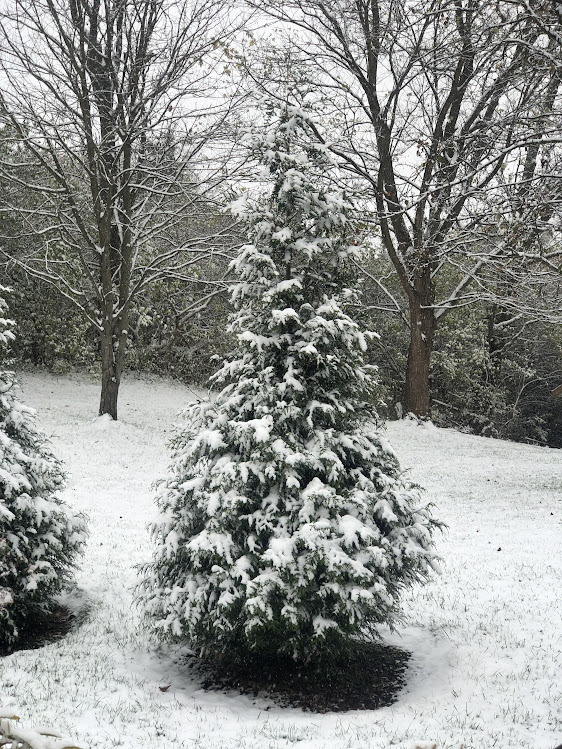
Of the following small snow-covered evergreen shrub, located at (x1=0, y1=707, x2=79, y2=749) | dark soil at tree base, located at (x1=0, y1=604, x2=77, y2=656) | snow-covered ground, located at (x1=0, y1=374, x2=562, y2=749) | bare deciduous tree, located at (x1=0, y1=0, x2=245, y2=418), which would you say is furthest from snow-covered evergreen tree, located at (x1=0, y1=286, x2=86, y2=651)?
bare deciduous tree, located at (x1=0, y1=0, x2=245, y2=418)

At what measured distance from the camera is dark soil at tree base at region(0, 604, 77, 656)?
540 centimetres

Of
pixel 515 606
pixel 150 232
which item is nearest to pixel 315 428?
pixel 515 606

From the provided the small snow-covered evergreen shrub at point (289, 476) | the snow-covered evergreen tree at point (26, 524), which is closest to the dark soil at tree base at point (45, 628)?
the snow-covered evergreen tree at point (26, 524)

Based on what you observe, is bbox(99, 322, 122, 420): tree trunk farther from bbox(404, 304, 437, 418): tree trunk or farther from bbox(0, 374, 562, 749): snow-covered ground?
bbox(404, 304, 437, 418): tree trunk

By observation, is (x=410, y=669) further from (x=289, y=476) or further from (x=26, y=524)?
(x=26, y=524)

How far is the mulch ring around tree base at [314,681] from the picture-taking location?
4680 mm

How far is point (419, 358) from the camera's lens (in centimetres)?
1789

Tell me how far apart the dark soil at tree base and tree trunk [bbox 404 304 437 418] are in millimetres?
13349

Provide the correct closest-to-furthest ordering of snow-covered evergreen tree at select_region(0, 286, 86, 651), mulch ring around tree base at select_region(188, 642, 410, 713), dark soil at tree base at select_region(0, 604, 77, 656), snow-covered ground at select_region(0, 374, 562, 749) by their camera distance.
Result: snow-covered ground at select_region(0, 374, 562, 749) → mulch ring around tree base at select_region(188, 642, 410, 713) → snow-covered evergreen tree at select_region(0, 286, 86, 651) → dark soil at tree base at select_region(0, 604, 77, 656)

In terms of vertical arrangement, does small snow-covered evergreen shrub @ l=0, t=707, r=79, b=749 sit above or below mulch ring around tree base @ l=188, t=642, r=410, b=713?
above

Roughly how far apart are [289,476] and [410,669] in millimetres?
2010

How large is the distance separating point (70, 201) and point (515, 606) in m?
13.5

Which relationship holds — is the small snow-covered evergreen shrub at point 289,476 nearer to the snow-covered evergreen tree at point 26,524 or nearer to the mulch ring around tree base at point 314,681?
the mulch ring around tree base at point 314,681

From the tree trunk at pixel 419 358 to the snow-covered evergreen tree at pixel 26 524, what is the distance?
13.3 m
